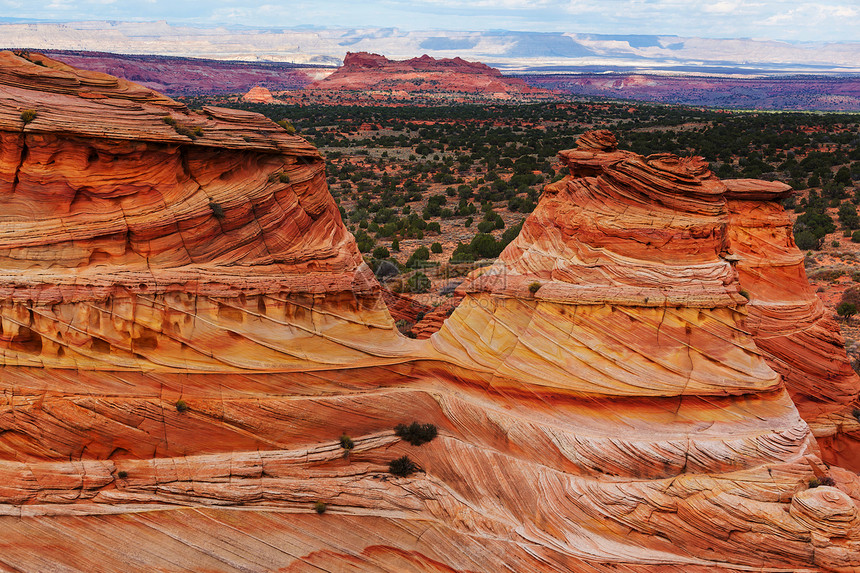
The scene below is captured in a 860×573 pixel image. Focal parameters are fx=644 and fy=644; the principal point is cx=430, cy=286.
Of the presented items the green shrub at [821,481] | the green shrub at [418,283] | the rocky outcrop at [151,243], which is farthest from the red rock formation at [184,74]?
the green shrub at [821,481]

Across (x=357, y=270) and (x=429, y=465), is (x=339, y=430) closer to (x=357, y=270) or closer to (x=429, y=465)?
(x=429, y=465)

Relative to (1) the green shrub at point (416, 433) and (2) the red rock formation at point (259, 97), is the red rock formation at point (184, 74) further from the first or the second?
(1) the green shrub at point (416, 433)

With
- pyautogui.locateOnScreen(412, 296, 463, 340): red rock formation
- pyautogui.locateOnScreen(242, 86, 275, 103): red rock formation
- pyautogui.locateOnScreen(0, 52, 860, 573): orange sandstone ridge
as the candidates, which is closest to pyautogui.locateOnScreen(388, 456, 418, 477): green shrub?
pyautogui.locateOnScreen(0, 52, 860, 573): orange sandstone ridge

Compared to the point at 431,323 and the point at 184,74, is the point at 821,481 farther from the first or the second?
the point at 184,74

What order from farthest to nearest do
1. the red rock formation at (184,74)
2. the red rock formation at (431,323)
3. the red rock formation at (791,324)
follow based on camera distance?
the red rock formation at (184,74), the red rock formation at (431,323), the red rock formation at (791,324)

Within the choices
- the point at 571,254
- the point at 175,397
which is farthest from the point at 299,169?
the point at 571,254
